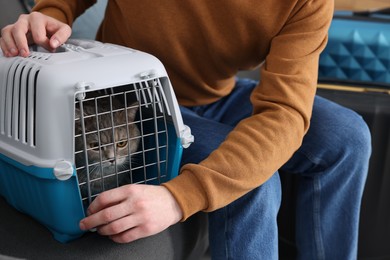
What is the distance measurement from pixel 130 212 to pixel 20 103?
0.77 feet

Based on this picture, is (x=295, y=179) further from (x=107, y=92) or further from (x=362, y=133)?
(x=107, y=92)

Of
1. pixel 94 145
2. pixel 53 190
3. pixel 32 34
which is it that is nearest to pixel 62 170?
pixel 53 190

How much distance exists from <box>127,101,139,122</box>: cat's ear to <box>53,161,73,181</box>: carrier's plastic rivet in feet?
0.55

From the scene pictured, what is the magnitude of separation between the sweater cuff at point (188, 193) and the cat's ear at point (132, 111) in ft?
0.48

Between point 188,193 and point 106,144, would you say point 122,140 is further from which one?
point 188,193

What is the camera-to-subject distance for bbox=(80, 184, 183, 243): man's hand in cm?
78

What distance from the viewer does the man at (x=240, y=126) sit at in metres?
0.84

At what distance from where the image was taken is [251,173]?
879 mm

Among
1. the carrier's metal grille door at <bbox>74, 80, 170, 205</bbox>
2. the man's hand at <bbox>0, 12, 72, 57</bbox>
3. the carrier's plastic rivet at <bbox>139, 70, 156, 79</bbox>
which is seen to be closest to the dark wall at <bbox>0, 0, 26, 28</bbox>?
the man's hand at <bbox>0, 12, 72, 57</bbox>

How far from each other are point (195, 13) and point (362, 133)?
1.44ft

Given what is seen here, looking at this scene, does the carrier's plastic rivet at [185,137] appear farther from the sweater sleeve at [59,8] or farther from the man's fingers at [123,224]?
the sweater sleeve at [59,8]

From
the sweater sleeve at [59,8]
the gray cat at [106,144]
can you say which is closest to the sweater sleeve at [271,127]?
the gray cat at [106,144]

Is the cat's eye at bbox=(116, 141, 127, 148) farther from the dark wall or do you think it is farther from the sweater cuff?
the dark wall

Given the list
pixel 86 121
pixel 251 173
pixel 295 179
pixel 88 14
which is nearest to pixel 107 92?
pixel 86 121
